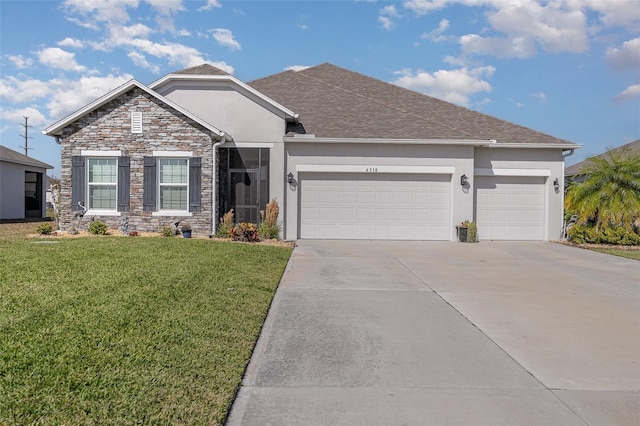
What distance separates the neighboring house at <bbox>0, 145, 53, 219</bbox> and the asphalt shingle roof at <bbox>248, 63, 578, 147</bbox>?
527 inches

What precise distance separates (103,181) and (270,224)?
18.4 ft

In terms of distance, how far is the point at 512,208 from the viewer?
16641 mm

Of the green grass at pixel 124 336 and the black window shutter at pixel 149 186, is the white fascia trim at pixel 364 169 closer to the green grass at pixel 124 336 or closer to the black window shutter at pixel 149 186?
the black window shutter at pixel 149 186

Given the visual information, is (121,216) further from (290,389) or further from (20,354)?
(290,389)

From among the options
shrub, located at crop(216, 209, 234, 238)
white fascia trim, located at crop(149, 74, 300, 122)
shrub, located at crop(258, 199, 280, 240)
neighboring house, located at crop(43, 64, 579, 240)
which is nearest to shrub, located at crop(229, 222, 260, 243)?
shrub, located at crop(216, 209, 234, 238)

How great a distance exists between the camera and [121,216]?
1456cm

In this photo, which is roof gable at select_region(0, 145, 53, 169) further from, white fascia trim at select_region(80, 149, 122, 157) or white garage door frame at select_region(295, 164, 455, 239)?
white garage door frame at select_region(295, 164, 455, 239)

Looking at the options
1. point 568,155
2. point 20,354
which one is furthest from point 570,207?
point 20,354

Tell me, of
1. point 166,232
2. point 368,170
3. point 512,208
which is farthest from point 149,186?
point 512,208

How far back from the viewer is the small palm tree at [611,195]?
49.2 feet

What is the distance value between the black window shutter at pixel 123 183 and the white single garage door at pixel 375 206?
223 inches

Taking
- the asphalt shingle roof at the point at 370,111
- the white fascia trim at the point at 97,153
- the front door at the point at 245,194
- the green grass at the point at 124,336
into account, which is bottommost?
the green grass at the point at 124,336

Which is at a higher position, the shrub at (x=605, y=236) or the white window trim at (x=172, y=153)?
the white window trim at (x=172, y=153)

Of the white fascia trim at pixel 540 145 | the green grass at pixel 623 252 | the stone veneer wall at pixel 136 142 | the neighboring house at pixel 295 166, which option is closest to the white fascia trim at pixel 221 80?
the neighboring house at pixel 295 166
